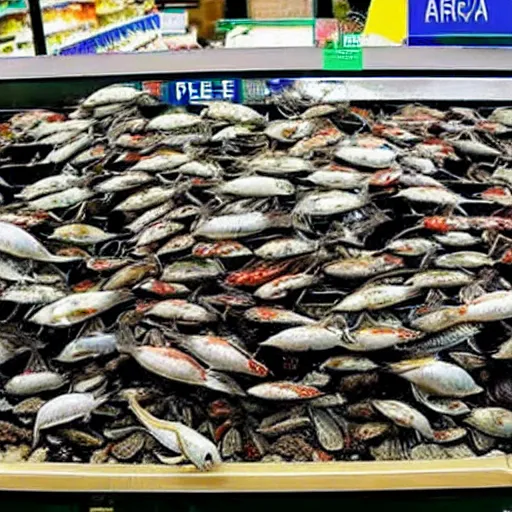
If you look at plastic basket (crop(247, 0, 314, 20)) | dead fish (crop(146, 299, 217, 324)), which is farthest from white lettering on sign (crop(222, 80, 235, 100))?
plastic basket (crop(247, 0, 314, 20))

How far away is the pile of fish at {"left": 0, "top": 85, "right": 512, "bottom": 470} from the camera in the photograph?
162 cm

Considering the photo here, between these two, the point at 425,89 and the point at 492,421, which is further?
the point at 425,89

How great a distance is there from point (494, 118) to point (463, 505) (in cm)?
107

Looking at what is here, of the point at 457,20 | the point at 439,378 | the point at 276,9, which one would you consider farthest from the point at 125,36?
the point at 439,378

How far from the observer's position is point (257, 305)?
173cm

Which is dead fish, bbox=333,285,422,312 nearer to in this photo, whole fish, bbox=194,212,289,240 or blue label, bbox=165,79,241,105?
whole fish, bbox=194,212,289,240

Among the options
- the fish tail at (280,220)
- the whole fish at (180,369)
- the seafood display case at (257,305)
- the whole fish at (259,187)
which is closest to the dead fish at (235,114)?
the seafood display case at (257,305)

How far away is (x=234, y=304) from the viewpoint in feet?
5.69

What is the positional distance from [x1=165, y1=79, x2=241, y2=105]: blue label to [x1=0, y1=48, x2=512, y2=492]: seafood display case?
0.63 ft

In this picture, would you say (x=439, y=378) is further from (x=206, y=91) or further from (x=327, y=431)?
(x=206, y=91)

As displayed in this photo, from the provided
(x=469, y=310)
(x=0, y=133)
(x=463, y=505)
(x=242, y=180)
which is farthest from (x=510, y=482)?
(x=0, y=133)

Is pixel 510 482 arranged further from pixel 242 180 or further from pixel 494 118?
pixel 494 118

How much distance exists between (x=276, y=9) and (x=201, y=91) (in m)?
1.79

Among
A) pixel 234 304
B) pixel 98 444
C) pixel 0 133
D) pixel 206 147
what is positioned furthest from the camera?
pixel 0 133
